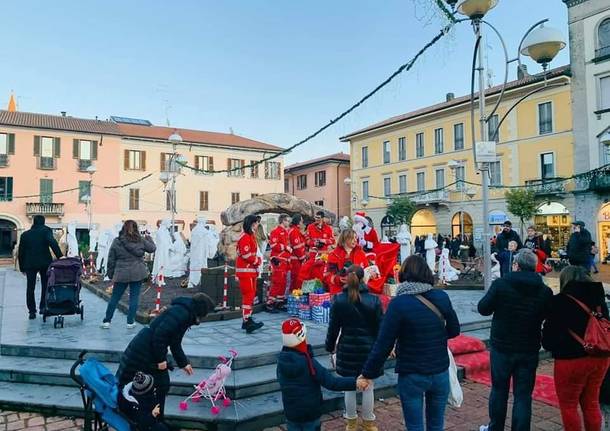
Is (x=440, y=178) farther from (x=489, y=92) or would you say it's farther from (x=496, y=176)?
(x=489, y=92)

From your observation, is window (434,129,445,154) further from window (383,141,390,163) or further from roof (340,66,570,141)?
window (383,141,390,163)

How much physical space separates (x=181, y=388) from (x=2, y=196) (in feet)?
122

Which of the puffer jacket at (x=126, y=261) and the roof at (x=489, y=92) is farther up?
the roof at (x=489, y=92)

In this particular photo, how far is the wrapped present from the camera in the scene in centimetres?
769

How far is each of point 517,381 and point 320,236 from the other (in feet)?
19.3

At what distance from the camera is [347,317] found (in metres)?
4.09

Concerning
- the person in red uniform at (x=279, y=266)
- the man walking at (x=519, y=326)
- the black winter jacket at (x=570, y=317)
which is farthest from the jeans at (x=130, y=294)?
the black winter jacket at (x=570, y=317)

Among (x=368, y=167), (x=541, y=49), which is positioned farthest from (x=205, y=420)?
(x=368, y=167)

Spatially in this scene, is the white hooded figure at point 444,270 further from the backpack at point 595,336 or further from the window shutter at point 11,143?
the window shutter at point 11,143

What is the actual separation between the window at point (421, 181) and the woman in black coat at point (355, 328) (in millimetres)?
36520

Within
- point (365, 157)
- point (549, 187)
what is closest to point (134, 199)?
point (365, 157)

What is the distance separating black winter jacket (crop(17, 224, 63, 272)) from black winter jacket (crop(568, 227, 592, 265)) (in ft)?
32.1

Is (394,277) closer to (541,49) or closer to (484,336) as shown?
(484,336)

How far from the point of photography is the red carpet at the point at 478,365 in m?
5.47
